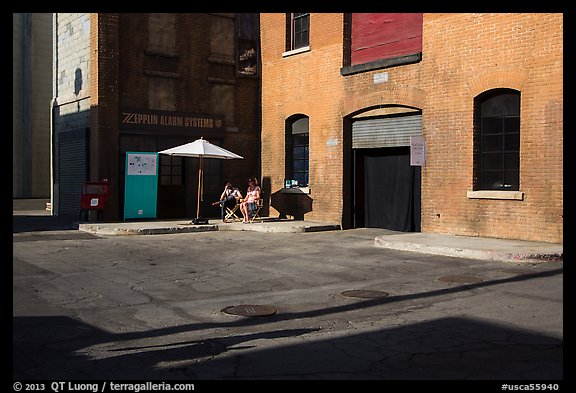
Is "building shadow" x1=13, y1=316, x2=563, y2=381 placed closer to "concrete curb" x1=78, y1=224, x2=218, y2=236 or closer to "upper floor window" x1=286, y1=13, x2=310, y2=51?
"concrete curb" x1=78, y1=224, x2=218, y2=236

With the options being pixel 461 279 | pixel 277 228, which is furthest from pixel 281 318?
pixel 277 228

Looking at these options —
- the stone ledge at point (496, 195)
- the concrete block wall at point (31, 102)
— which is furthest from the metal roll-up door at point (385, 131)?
the concrete block wall at point (31, 102)

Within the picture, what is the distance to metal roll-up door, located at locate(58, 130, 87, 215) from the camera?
20.4 meters

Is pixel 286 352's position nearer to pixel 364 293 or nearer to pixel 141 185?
pixel 364 293

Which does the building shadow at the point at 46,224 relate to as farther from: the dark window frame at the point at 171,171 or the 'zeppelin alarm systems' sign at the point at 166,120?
the 'zeppelin alarm systems' sign at the point at 166,120

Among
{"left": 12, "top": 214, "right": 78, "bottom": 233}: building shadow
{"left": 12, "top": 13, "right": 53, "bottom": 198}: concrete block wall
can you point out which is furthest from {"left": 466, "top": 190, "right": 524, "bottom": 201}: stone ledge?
{"left": 12, "top": 13, "right": 53, "bottom": 198}: concrete block wall

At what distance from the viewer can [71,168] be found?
21297 millimetres

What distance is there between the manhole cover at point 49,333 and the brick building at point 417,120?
35.7 feet

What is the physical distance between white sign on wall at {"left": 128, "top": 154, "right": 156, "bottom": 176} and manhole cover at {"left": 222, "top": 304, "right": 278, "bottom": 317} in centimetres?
1280

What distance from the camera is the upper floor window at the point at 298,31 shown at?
2033 centimetres

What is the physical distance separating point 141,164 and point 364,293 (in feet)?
42.1
